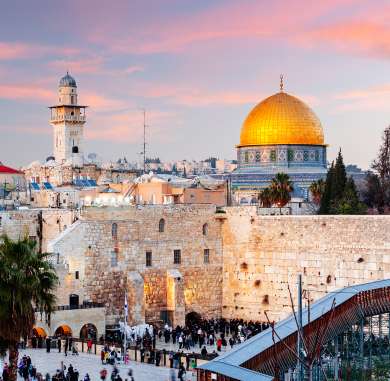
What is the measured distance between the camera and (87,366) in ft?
98.6

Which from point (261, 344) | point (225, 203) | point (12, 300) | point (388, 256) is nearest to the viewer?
point (261, 344)

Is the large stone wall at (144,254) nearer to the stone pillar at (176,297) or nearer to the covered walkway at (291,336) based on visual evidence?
A: the stone pillar at (176,297)

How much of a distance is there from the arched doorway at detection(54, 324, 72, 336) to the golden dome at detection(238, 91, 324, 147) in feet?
93.3

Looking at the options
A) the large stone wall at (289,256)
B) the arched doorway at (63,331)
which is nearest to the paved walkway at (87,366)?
the arched doorway at (63,331)

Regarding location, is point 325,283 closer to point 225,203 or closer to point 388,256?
point 388,256

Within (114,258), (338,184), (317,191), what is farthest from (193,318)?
(317,191)

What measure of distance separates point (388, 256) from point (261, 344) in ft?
53.9

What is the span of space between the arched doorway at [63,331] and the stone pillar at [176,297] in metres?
5.54

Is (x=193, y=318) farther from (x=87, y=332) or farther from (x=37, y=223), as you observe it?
(x=37, y=223)

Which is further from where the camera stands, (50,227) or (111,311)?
(50,227)

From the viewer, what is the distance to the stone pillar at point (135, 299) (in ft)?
126

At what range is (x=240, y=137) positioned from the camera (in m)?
63.5

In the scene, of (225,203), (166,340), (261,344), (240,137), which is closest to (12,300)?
(261,344)

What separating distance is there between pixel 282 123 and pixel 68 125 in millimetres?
27533
